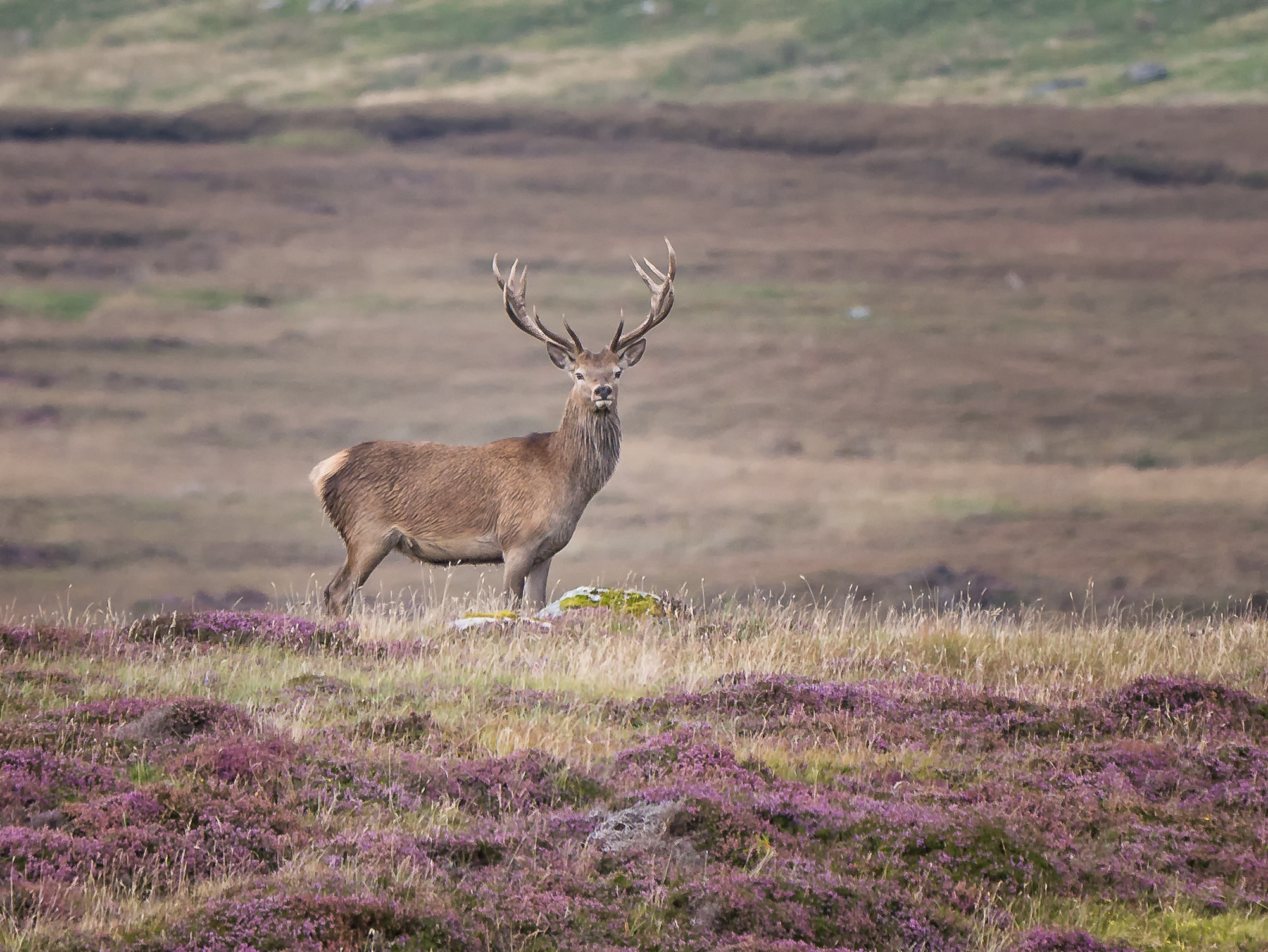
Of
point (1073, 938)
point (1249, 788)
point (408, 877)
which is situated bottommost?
point (1249, 788)

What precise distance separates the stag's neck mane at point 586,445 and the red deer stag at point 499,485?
0.01 meters

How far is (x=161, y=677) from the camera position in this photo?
11.3 m

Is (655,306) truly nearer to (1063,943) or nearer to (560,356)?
(560,356)

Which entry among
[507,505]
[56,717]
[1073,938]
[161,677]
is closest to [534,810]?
[1073,938]

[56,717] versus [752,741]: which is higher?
[56,717]

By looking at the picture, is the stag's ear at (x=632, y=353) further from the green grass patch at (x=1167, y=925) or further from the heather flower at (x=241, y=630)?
→ the green grass patch at (x=1167, y=925)

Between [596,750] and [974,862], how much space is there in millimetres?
2849

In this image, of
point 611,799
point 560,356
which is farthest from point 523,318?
point 611,799

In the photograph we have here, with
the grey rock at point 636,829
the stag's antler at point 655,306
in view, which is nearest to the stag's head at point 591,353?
the stag's antler at point 655,306

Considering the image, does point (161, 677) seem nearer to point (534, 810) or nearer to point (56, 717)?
point (56, 717)

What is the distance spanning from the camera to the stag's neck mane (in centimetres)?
1667

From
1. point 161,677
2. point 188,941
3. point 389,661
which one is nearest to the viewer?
point 188,941

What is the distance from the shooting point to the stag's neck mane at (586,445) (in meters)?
16.7

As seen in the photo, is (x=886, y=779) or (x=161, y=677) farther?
(x=161, y=677)
